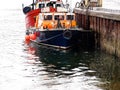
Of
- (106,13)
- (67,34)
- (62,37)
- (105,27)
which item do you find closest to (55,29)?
(62,37)

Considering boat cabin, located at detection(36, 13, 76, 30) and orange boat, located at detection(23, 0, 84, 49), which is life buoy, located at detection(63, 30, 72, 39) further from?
boat cabin, located at detection(36, 13, 76, 30)

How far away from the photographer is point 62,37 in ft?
114

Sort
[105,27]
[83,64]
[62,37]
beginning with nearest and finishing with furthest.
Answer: [83,64] → [105,27] → [62,37]

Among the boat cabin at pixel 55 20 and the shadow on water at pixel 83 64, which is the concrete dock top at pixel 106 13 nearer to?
the boat cabin at pixel 55 20

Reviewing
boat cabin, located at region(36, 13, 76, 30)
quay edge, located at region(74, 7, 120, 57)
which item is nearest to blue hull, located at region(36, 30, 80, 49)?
boat cabin, located at region(36, 13, 76, 30)

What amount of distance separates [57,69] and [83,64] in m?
2.62

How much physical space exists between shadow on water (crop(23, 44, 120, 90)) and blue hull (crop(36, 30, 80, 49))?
699 mm

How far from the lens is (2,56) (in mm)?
31875

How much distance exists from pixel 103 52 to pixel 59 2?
11.7 metres

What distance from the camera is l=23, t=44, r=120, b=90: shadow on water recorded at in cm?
2310

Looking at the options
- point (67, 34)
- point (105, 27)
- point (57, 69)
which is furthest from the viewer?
point (67, 34)

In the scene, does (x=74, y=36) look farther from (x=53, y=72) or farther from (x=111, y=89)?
(x=111, y=89)

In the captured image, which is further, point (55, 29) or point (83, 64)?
point (55, 29)

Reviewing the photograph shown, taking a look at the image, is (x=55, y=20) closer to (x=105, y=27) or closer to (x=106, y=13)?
(x=105, y=27)
